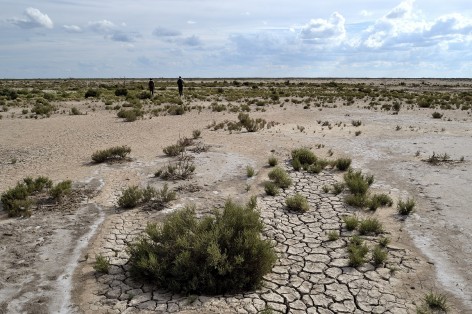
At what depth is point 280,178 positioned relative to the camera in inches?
422

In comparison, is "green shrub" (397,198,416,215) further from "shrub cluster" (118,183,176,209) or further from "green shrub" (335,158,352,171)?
"shrub cluster" (118,183,176,209)

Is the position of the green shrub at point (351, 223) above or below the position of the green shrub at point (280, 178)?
below

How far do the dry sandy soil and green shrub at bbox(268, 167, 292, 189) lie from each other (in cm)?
Result: 46

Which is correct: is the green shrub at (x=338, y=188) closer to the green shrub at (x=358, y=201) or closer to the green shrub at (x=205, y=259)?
the green shrub at (x=358, y=201)

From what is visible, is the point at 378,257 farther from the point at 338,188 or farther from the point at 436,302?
the point at 338,188

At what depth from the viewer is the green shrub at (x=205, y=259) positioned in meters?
5.54

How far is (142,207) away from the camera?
8.91m

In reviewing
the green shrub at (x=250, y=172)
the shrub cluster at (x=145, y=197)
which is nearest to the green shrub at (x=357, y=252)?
the shrub cluster at (x=145, y=197)

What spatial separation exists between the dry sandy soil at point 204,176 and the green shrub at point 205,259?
1125 millimetres

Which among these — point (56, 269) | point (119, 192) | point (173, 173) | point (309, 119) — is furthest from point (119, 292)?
point (309, 119)

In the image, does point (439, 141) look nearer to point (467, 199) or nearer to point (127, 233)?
point (467, 199)

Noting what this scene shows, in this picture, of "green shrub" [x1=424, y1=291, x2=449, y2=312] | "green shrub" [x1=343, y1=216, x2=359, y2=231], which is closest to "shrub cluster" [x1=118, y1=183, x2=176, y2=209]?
"green shrub" [x1=343, y1=216, x2=359, y2=231]

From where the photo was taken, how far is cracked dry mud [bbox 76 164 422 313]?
5293 millimetres

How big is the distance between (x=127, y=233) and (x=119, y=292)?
2094 millimetres
